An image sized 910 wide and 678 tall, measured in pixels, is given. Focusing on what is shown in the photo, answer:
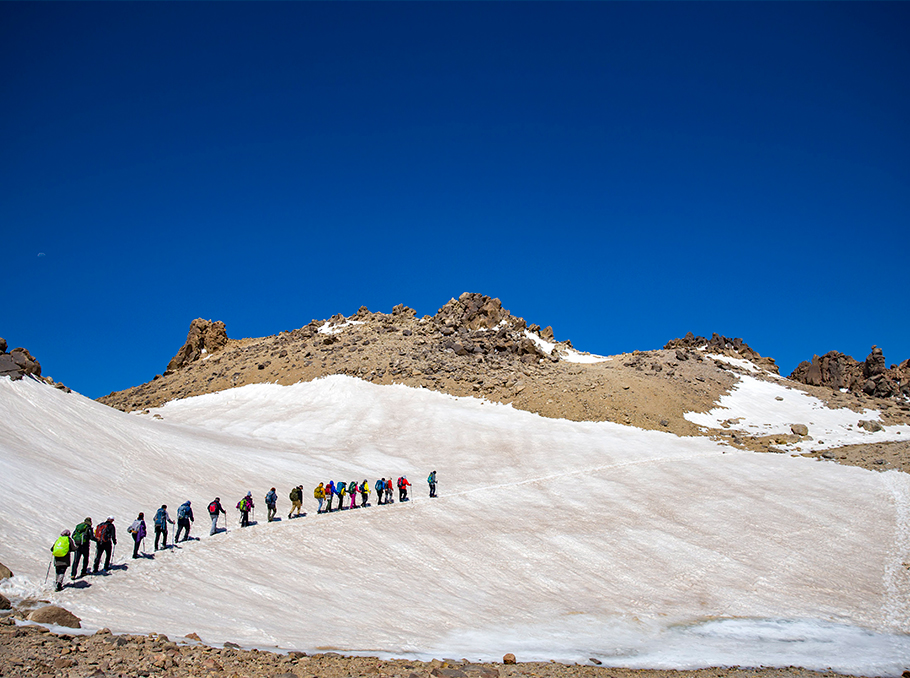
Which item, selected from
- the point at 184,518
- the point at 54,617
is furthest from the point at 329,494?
the point at 54,617

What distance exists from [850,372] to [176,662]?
274 feet

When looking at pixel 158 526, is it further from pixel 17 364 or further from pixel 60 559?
pixel 17 364

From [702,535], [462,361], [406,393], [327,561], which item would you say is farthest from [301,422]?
[702,535]

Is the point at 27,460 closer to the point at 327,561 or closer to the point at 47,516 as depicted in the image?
the point at 47,516

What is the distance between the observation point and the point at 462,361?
58.8 meters

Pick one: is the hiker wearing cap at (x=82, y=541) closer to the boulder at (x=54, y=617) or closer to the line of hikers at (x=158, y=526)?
the line of hikers at (x=158, y=526)

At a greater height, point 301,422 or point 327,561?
point 301,422

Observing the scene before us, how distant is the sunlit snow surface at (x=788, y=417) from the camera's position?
46.1 metres

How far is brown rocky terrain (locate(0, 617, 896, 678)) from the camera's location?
889cm

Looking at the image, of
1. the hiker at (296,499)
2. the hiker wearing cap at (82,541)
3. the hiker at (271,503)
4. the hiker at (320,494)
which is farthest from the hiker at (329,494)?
the hiker wearing cap at (82,541)

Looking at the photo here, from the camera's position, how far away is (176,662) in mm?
9484

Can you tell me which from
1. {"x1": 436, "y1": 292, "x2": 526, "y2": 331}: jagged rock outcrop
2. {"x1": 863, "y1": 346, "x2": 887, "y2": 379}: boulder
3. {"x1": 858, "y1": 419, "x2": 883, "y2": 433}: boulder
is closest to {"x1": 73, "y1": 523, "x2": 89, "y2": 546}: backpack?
{"x1": 858, "y1": 419, "x2": 883, "y2": 433}: boulder

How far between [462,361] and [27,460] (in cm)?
4111

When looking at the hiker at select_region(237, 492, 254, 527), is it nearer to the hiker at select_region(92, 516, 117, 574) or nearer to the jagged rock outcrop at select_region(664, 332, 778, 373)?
the hiker at select_region(92, 516, 117, 574)
